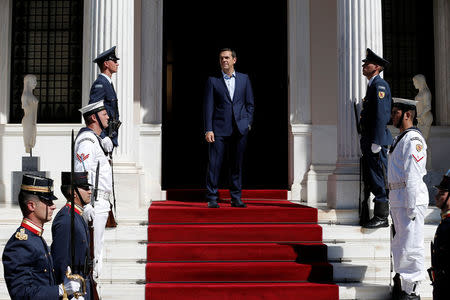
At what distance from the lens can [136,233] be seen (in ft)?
27.5

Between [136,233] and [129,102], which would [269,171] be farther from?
[136,233]

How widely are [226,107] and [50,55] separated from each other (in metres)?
5.30

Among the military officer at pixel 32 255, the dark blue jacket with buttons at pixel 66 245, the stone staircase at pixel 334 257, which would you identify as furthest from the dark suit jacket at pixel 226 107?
the military officer at pixel 32 255

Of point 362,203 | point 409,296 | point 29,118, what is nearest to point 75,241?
point 409,296

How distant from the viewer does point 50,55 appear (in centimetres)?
1314

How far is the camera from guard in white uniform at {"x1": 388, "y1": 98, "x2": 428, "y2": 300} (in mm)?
6672

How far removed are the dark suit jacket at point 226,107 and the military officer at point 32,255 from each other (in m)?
5.26

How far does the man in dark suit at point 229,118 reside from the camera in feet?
30.6

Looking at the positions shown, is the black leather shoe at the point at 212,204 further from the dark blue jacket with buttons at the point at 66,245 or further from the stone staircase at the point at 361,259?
the dark blue jacket with buttons at the point at 66,245

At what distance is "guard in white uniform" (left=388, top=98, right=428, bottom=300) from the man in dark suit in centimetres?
292

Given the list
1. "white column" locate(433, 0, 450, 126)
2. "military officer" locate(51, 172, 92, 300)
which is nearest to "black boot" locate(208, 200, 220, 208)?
"military officer" locate(51, 172, 92, 300)

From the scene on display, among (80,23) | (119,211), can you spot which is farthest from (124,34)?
(80,23)

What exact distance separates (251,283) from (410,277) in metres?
1.80

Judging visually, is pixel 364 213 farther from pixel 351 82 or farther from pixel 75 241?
pixel 75 241
